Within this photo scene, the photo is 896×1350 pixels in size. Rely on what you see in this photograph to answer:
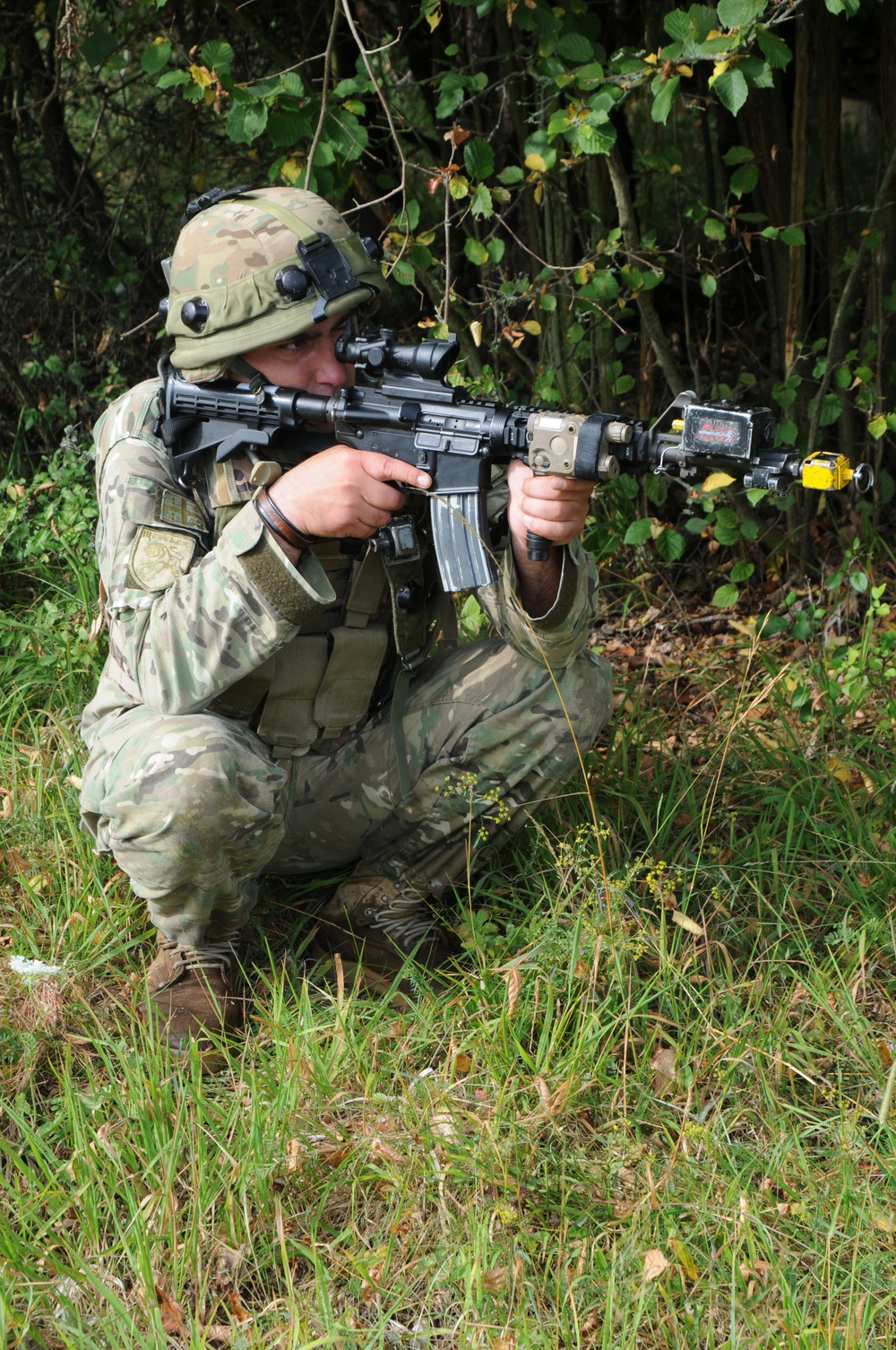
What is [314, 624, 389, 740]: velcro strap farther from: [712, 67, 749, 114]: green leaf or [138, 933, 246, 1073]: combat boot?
[712, 67, 749, 114]: green leaf

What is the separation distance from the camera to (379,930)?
3045 millimetres

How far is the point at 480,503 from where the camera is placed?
8.38ft

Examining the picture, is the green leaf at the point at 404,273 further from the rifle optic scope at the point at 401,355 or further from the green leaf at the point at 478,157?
the rifle optic scope at the point at 401,355

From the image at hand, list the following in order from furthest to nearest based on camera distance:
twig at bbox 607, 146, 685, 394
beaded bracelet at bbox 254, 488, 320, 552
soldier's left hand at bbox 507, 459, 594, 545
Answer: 1. twig at bbox 607, 146, 685, 394
2. beaded bracelet at bbox 254, 488, 320, 552
3. soldier's left hand at bbox 507, 459, 594, 545

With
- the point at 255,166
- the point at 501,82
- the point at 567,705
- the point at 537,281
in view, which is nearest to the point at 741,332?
the point at 537,281

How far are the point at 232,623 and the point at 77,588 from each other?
1787 mm

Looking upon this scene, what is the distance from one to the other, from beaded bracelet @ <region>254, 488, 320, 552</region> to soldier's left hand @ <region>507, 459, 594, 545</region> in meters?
0.41

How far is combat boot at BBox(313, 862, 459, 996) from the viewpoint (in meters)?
3.01

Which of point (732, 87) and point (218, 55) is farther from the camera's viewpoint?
point (218, 55)

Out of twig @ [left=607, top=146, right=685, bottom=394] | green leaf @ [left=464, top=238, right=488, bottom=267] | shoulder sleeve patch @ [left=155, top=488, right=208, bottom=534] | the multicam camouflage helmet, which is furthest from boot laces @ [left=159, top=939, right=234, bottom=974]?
twig @ [left=607, top=146, right=685, bottom=394]

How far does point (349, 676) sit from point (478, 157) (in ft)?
4.99

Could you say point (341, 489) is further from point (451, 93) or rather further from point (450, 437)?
point (451, 93)

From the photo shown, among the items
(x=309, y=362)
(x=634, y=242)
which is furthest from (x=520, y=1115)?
(x=634, y=242)

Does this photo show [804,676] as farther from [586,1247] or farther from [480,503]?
[586,1247]
